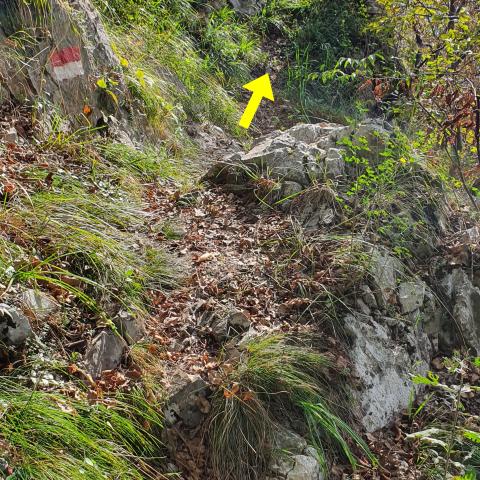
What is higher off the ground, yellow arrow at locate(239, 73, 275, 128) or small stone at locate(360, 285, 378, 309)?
yellow arrow at locate(239, 73, 275, 128)

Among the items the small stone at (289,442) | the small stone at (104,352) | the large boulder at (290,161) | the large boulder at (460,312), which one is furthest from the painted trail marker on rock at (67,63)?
the large boulder at (460,312)

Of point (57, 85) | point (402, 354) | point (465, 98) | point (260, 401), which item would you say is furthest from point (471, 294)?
point (57, 85)

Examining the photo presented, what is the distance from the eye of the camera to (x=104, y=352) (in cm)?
326

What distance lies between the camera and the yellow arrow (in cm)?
762

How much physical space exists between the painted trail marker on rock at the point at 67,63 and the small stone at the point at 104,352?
9.18ft

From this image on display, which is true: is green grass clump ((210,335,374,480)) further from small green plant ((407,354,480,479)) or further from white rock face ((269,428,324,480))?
small green plant ((407,354,480,479))

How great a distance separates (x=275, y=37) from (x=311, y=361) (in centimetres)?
739

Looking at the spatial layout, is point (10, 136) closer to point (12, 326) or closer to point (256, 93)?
point (12, 326)

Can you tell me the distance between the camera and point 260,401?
3.33 meters

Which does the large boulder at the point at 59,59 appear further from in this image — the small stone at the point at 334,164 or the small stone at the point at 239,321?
the small stone at the point at 239,321

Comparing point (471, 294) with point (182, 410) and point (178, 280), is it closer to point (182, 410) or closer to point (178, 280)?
point (178, 280)

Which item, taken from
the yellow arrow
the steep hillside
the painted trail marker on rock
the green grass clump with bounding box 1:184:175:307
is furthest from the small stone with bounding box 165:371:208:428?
Result: the yellow arrow

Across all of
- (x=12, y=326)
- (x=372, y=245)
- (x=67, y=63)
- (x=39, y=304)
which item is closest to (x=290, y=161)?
(x=372, y=245)

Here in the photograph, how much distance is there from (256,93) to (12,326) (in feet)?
20.4
